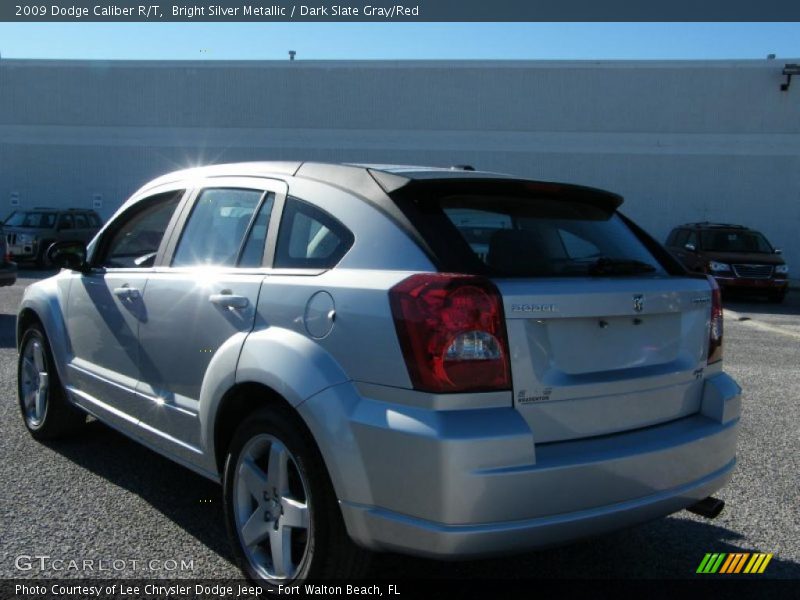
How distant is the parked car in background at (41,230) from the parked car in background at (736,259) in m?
15.8

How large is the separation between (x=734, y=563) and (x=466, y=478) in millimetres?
1824

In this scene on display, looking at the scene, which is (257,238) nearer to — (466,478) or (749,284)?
(466,478)

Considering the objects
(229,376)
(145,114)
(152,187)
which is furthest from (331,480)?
(145,114)

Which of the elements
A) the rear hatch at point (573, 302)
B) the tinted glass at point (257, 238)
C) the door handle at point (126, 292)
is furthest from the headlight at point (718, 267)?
the tinted glass at point (257, 238)

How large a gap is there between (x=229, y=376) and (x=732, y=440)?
81.8 inches

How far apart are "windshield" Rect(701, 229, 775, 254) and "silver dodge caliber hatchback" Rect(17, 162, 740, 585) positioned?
1640 centimetres

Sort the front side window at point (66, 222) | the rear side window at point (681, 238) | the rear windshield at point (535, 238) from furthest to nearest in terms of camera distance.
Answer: the front side window at point (66, 222) < the rear side window at point (681, 238) < the rear windshield at point (535, 238)

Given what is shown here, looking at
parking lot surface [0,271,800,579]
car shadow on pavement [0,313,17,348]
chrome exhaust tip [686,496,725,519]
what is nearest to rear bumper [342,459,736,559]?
chrome exhaust tip [686,496,725,519]

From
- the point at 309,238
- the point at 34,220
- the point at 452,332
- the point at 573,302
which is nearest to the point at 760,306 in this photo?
the point at 573,302

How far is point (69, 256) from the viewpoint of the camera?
4734 mm

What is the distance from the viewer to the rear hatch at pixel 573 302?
2.80 meters

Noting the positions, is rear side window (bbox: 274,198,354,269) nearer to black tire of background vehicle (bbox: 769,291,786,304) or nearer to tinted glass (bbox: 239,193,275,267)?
tinted glass (bbox: 239,193,275,267)

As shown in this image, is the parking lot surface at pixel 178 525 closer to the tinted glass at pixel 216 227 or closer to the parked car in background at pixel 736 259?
the tinted glass at pixel 216 227

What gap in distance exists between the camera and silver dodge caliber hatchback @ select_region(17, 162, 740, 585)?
8.70 ft
